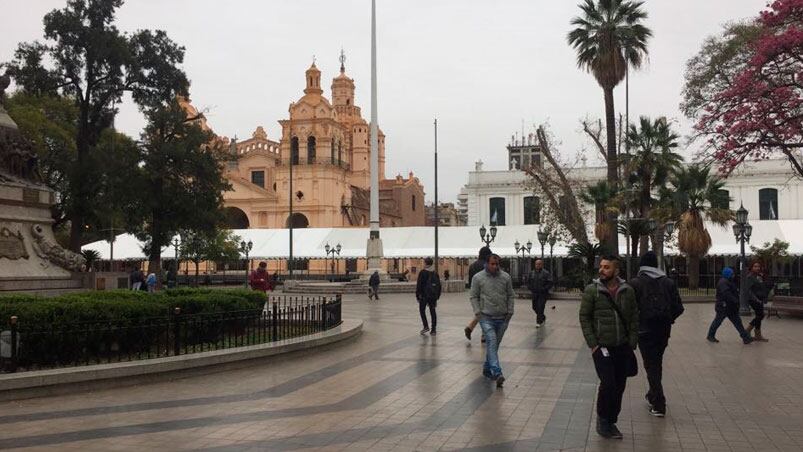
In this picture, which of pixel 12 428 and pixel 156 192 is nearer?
pixel 12 428

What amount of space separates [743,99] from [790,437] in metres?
12.5

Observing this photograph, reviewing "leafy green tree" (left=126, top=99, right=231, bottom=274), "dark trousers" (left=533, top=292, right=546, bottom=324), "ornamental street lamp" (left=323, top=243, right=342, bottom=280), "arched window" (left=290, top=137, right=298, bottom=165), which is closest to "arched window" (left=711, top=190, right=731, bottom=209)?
"dark trousers" (left=533, top=292, right=546, bottom=324)

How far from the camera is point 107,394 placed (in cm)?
843

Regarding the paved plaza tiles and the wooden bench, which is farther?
the wooden bench

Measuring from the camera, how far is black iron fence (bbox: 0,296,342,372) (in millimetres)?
8758

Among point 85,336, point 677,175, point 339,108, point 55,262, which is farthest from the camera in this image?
point 339,108

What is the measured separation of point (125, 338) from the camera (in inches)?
391

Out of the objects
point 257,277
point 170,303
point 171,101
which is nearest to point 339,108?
point 171,101

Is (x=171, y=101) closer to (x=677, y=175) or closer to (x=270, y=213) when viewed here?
(x=677, y=175)

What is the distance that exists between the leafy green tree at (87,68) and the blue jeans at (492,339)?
873 inches

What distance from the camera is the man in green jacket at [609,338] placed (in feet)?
20.8

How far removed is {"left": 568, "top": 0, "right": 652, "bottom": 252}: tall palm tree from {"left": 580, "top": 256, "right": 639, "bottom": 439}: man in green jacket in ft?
82.1

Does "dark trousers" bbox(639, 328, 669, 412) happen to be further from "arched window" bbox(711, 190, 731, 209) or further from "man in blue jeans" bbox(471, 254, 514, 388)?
"arched window" bbox(711, 190, 731, 209)

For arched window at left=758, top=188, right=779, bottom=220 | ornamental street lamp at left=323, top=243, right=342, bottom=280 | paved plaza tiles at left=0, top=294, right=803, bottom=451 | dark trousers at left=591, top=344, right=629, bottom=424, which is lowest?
paved plaza tiles at left=0, top=294, right=803, bottom=451
